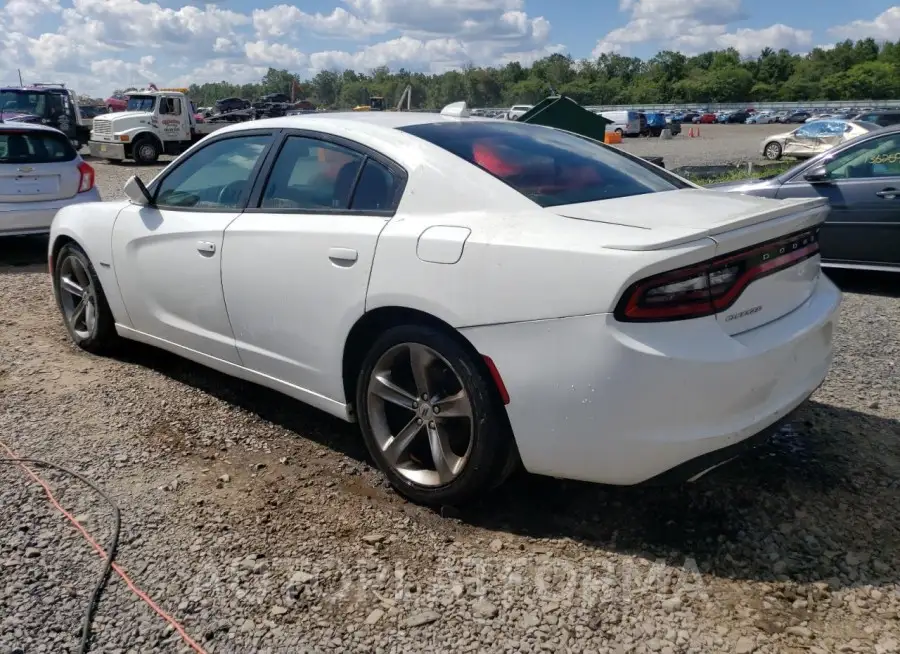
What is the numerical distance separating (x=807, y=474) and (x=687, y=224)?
139cm

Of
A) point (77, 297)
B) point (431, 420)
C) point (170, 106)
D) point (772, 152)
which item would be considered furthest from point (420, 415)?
point (772, 152)

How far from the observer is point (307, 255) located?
341cm

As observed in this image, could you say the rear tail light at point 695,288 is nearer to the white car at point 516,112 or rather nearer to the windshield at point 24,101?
the white car at point 516,112

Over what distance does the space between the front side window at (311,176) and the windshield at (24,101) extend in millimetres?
22533

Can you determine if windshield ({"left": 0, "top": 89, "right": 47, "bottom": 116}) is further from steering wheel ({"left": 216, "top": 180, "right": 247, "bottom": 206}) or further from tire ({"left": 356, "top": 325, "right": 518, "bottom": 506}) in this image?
tire ({"left": 356, "top": 325, "right": 518, "bottom": 506})

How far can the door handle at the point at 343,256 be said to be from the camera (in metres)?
3.22

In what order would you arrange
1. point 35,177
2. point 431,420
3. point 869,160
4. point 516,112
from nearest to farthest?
1. point 431,420
2. point 869,160
3. point 35,177
4. point 516,112

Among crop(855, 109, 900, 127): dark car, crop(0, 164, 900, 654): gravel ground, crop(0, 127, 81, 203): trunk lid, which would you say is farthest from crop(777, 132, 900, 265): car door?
crop(855, 109, 900, 127): dark car

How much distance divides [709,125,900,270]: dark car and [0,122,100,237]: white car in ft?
24.4

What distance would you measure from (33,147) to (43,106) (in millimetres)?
16836

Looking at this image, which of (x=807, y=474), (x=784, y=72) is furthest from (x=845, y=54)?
(x=807, y=474)

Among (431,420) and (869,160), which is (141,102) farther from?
(431,420)

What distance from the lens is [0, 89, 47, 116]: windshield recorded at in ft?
73.8

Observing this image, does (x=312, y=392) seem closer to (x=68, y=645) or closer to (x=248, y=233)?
(x=248, y=233)
